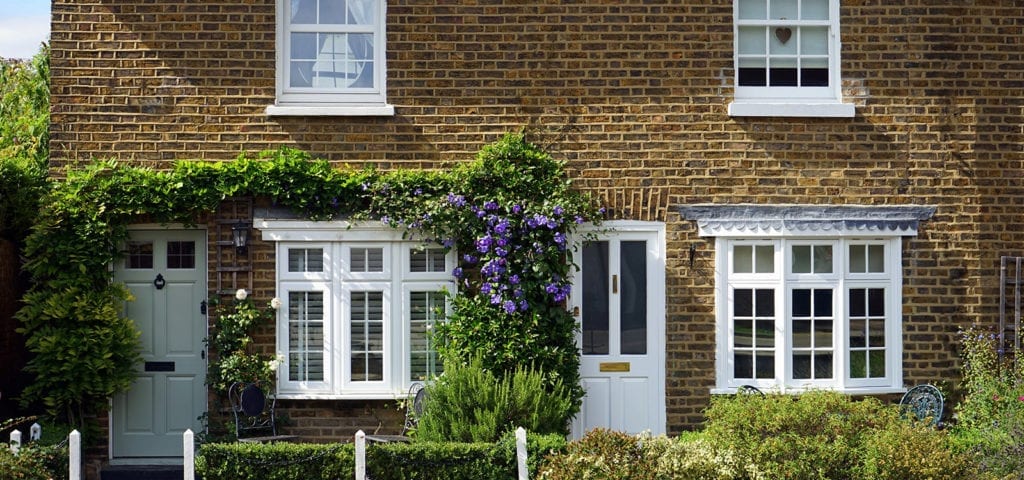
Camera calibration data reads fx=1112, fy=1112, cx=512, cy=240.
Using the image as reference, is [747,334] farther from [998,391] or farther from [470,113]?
[470,113]

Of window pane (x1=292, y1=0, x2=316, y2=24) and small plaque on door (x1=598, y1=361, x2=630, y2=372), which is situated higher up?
window pane (x1=292, y1=0, x2=316, y2=24)

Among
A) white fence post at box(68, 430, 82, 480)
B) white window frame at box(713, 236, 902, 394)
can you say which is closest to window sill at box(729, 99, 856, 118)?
white window frame at box(713, 236, 902, 394)

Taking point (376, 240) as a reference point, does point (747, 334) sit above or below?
below

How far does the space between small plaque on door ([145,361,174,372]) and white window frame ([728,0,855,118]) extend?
5994 mm

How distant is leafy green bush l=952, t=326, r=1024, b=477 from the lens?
29.3 ft

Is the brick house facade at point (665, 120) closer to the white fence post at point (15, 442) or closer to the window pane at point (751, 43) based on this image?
the window pane at point (751, 43)

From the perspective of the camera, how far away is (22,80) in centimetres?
1641

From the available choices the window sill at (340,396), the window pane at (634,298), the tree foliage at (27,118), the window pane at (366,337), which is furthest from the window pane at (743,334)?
the tree foliage at (27,118)

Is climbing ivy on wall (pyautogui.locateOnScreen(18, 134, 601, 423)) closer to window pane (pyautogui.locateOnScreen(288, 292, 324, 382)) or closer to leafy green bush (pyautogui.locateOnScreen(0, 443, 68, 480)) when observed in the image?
window pane (pyautogui.locateOnScreen(288, 292, 324, 382))

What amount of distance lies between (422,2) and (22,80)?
8554 millimetres

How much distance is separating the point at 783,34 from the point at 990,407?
158 inches

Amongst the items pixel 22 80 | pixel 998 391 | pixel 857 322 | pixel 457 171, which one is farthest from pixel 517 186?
pixel 22 80

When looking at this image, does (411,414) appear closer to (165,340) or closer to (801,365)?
(165,340)

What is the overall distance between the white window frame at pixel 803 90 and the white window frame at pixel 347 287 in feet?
10.9
